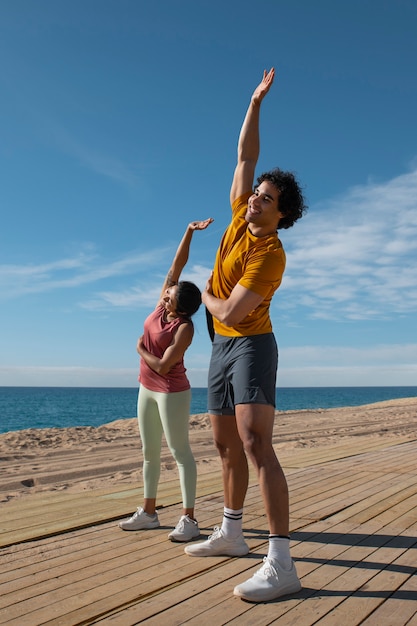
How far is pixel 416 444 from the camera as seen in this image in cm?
863

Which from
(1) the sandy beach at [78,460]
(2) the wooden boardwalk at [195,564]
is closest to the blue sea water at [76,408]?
(1) the sandy beach at [78,460]

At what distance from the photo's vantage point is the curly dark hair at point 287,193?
2.89m

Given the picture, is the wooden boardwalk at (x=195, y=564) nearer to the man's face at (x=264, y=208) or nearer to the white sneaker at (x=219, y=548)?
the white sneaker at (x=219, y=548)

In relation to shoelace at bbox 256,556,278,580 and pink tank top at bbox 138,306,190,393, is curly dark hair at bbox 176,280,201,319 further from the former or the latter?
shoelace at bbox 256,556,278,580

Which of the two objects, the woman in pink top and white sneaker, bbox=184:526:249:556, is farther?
the woman in pink top

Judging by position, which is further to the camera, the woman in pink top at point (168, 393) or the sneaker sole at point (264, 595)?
the woman in pink top at point (168, 393)

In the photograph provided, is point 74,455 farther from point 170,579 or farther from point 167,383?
point 170,579

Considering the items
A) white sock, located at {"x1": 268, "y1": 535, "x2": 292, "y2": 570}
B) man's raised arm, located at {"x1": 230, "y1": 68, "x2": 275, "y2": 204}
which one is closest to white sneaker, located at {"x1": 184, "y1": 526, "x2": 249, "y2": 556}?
white sock, located at {"x1": 268, "y1": 535, "x2": 292, "y2": 570}

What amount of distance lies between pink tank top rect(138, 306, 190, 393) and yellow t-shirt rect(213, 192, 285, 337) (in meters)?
0.60

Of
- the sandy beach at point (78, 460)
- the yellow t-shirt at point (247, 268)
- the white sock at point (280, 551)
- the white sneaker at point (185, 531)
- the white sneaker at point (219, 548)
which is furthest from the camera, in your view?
the sandy beach at point (78, 460)

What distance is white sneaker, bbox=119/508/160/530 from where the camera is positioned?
140 inches

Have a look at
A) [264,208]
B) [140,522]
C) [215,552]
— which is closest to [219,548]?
[215,552]

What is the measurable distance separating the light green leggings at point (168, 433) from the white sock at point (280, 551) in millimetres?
1006

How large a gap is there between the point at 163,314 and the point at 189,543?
136 centimetres
